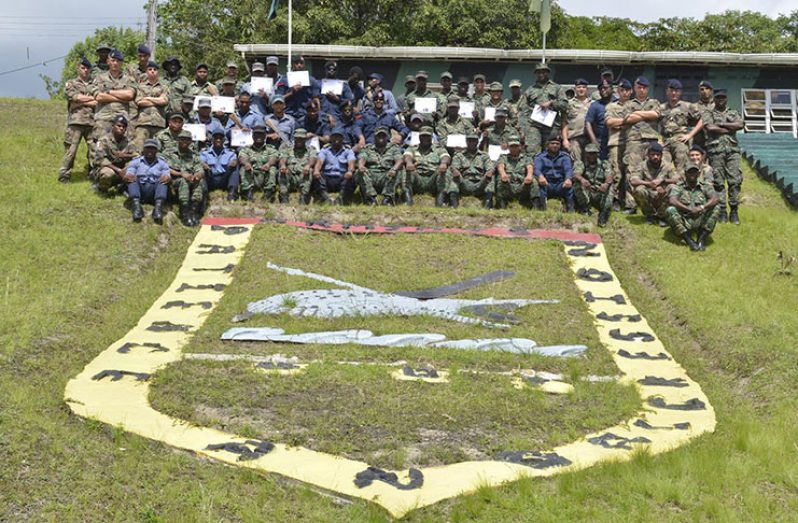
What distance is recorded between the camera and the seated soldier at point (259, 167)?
12.8 meters

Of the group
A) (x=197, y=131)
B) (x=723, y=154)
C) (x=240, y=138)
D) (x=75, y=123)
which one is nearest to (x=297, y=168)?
(x=240, y=138)

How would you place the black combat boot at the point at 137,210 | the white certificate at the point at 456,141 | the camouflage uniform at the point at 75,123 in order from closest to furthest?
the black combat boot at the point at 137,210 → the camouflage uniform at the point at 75,123 → the white certificate at the point at 456,141

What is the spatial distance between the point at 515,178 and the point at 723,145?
10.2 feet

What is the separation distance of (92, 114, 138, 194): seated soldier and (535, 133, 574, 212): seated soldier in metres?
5.81

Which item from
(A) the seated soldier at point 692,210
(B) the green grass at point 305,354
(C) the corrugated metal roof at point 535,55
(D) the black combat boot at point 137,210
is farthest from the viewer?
(C) the corrugated metal roof at point 535,55

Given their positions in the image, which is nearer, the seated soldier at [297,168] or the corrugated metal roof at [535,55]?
the seated soldier at [297,168]

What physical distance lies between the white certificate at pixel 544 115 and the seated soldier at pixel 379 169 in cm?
218

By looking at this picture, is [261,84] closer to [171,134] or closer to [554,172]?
[171,134]

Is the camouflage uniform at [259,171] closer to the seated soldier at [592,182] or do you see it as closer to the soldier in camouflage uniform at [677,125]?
the seated soldier at [592,182]

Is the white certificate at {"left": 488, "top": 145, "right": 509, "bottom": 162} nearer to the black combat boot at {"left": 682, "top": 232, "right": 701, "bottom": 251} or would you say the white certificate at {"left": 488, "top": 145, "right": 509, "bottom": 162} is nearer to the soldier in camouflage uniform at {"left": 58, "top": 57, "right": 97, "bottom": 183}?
the black combat boot at {"left": 682, "top": 232, "right": 701, "bottom": 251}

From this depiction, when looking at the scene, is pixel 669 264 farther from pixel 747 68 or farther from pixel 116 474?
pixel 747 68

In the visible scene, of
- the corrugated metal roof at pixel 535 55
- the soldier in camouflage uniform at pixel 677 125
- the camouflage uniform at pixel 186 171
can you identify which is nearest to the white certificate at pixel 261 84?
the camouflage uniform at pixel 186 171

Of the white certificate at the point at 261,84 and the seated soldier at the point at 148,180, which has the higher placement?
the white certificate at the point at 261,84

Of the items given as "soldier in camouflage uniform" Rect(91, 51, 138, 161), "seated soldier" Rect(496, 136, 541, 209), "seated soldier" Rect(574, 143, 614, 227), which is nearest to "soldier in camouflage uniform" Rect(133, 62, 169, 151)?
"soldier in camouflage uniform" Rect(91, 51, 138, 161)
